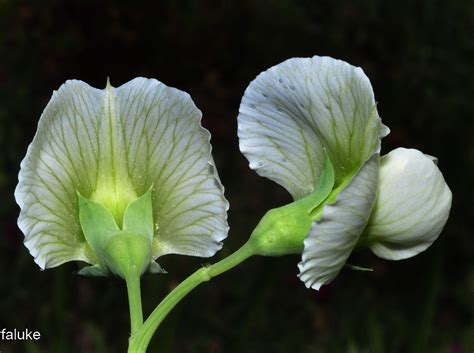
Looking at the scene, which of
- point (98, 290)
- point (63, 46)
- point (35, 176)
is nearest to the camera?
A: point (35, 176)

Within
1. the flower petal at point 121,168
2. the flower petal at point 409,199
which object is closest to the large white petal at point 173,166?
the flower petal at point 121,168

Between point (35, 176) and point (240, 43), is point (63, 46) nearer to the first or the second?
point (240, 43)

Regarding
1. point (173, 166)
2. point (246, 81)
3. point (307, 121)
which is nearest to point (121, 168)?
point (173, 166)

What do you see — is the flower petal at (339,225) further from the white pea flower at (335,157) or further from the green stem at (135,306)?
the green stem at (135,306)

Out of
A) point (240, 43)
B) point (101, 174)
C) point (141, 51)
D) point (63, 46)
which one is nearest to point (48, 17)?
point (63, 46)

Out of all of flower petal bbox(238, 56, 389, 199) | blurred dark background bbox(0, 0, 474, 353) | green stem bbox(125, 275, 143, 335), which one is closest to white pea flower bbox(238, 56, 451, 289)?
flower petal bbox(238, 56, 389, 199)

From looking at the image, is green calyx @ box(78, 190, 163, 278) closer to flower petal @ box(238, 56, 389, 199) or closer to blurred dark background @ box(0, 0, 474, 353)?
flower petal @ box(238, 56, 389, 199)
